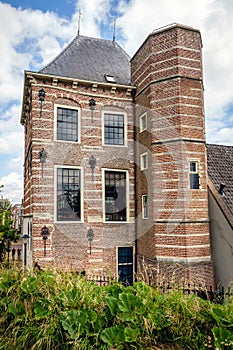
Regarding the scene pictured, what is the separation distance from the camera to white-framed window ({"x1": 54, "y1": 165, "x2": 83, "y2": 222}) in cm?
1159

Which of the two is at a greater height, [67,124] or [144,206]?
[67,124]

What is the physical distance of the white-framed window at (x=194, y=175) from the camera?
10487mm

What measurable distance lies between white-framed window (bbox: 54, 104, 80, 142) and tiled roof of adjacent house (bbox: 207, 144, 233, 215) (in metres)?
5.93

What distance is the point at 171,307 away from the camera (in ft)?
12.5

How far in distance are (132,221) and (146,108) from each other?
193 inches

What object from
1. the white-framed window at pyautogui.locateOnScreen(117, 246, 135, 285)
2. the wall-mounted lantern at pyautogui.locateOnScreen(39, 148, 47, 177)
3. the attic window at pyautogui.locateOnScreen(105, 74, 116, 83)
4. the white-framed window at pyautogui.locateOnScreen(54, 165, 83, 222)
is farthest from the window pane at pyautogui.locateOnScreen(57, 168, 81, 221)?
the attic window at pyautogui.locateOnScreen(105, 74, 116, 83)

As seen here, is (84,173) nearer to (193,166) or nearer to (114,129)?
(114,129)

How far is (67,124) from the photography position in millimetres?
12195

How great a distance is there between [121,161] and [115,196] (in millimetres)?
1614

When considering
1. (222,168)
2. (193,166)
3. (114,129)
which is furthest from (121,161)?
(222,168)

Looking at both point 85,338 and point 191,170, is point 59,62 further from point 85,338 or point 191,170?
point 85,338

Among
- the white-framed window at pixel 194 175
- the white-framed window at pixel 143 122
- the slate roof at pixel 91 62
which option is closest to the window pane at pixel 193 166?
the white-framed window at pixel 194 175

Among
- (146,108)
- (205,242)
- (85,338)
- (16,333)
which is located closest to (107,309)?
(85,338)

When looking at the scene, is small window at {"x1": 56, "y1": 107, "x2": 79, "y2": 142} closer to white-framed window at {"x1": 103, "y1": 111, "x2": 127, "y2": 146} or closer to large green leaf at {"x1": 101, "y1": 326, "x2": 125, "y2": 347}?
white-framed window at {"x1": 103, "y1": 111, "x2": 127, "y2": 146}
